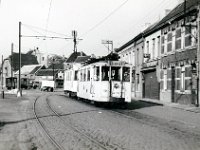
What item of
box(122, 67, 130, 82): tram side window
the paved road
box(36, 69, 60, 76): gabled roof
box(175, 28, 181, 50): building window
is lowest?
the paved road

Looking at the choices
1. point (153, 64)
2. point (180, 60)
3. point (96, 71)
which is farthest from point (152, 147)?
point (153, 64)

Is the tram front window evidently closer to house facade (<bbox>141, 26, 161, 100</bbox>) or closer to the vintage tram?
the vintage tram

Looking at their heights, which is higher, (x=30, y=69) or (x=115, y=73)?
(x=30, y=69)

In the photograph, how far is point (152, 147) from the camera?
8.99m

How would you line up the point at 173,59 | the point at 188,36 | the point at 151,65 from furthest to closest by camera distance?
the point at 151,65 < the point at 173,59 < the point at 188,36

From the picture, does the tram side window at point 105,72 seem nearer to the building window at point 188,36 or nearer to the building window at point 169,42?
the building window at point 188,36

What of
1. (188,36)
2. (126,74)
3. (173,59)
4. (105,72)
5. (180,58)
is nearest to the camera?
(105,72)

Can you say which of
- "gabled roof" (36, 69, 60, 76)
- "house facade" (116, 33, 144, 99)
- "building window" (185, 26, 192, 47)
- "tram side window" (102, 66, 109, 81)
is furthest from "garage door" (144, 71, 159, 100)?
"gabled roof" (36, 69, 60, 76)

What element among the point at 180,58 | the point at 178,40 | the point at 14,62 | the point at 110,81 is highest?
the point at 14,62

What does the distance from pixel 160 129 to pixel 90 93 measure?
1123 centimetres

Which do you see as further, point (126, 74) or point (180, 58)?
point (180, 58)

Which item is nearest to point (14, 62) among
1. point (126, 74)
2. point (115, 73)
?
point (115, 73)

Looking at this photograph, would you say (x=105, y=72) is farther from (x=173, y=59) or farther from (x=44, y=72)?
(x=44, y=72)

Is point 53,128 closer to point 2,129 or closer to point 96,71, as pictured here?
point 2,129
